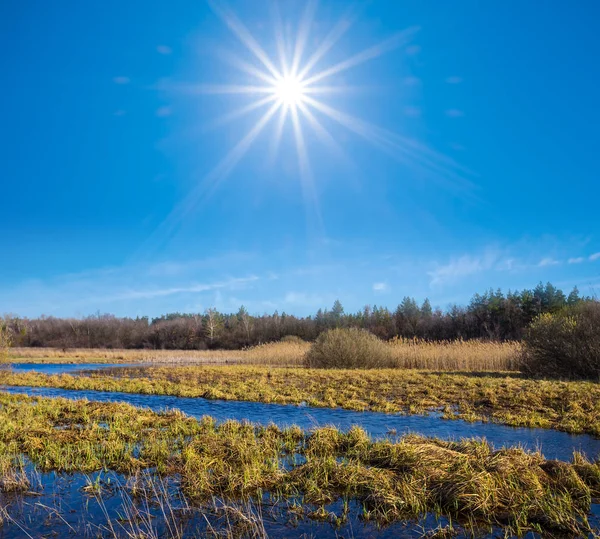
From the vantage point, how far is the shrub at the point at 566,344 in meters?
20.4

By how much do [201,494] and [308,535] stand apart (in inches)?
74.7

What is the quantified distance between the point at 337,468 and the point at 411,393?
10133 millimetres

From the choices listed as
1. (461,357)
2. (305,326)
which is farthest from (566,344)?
(305,326)

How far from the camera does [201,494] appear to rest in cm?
668

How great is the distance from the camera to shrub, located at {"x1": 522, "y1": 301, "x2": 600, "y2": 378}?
66.9 feet

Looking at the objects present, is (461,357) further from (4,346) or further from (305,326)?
(305,326)

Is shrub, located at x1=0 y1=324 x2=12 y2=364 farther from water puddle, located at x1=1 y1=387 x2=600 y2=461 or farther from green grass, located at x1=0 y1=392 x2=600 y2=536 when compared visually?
green grass, located at x1=0 y1=392 x2=600 y2=536

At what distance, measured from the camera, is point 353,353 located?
3045 cm

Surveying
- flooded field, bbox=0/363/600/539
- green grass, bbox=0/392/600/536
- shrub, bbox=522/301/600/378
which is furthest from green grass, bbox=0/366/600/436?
green grass, bbox=0/392/600/536

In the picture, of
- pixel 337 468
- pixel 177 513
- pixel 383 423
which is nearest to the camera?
pixel 177 513

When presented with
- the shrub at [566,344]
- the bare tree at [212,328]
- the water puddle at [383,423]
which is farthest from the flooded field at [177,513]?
the bare tree at [212,328]

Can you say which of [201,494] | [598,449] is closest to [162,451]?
[201,494]

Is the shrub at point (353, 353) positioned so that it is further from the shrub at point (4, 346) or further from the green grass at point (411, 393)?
the shrub at point (4, 346)

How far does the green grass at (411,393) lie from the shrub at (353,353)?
6053 millimetres
